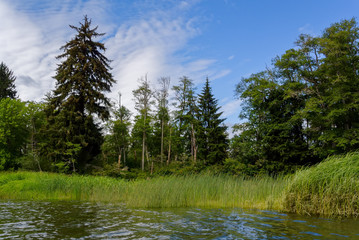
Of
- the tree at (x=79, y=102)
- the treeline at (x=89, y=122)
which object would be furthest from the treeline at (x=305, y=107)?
the tree at (x=79, y=102)

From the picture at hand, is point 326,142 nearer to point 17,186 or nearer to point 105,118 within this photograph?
point 105,118

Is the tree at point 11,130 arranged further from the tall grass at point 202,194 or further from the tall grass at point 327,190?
the tall grass at point 327,190

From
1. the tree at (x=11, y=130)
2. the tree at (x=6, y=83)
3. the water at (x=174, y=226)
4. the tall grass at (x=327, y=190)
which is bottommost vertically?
the water at (x=174, y=226)

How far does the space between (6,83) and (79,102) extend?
2546 centimetres

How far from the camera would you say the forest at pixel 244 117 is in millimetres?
25969

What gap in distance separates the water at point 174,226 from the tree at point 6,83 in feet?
150

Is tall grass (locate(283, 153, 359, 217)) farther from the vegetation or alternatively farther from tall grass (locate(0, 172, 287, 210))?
the vegetation

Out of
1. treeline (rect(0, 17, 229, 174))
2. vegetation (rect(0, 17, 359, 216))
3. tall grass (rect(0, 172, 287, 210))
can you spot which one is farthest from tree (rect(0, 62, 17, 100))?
tall grass (rect(0, 172, 287, 210))

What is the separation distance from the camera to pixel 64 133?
93.5 ft

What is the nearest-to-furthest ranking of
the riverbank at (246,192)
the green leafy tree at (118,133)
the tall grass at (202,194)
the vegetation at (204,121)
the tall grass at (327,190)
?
the tall grass at (327,190)
the riverbank at (246,192)
the tall grass at (202,194)
the vegetation at (204,121)
the green leafy tree at (118,133)

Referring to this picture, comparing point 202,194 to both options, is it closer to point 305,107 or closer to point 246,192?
point 246,192

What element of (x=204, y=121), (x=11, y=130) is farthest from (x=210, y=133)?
(x=11, y=130)

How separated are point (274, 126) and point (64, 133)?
21.7m

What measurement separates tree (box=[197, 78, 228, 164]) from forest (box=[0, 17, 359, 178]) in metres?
0.14
